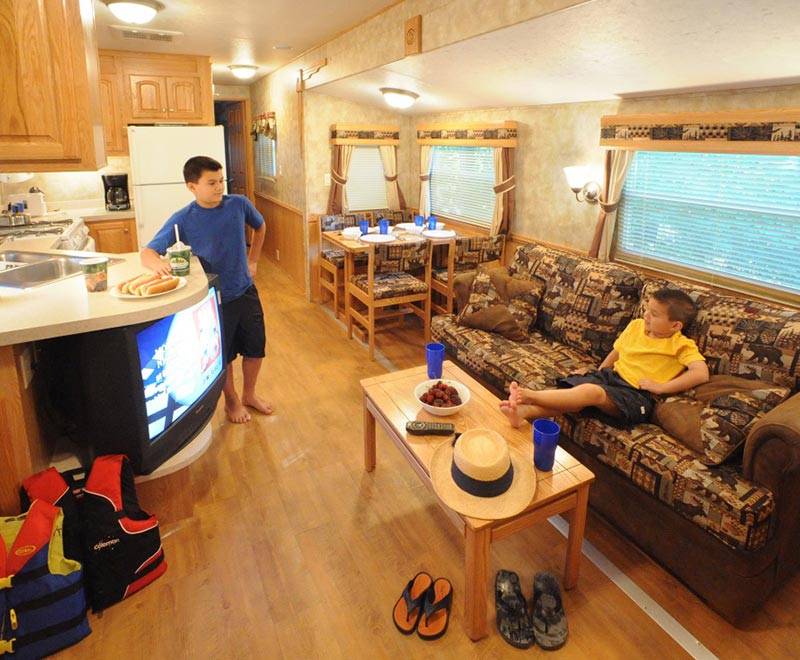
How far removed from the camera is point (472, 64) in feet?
10.8

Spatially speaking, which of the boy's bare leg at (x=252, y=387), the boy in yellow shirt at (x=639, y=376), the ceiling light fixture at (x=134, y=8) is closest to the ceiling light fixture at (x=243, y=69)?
the ceiling light fixture at (x=134, y=8)

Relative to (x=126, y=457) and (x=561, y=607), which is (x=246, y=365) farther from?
(x=561, y=607)

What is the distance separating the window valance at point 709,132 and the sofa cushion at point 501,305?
0.99m

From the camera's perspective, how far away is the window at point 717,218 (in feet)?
8.49

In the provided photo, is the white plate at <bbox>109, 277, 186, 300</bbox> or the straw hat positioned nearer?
the straw hat

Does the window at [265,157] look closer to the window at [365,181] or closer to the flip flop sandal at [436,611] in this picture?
the window at [365,181]

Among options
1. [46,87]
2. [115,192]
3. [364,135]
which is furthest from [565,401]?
[115,192]

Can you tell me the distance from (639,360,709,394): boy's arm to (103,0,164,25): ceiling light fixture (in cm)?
352

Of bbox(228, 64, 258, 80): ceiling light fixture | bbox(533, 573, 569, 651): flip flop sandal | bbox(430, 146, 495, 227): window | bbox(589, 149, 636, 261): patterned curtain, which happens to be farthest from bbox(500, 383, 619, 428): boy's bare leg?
bbox(228, 64, 258, 80): ceiling light fixture

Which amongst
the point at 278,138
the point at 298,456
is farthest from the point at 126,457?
the point at 278,138

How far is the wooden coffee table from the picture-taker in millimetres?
1680

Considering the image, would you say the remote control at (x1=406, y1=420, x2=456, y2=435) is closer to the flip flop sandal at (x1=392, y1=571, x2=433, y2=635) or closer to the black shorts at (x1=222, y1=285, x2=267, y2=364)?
the flip flop sandal at (x1=392, y1=571, x2=433, y2=635)

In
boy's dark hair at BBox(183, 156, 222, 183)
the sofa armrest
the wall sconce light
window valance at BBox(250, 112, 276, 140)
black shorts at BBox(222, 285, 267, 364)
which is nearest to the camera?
the sofa armrest

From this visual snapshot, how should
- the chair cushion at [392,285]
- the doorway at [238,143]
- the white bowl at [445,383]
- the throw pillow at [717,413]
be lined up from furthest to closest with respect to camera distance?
1. the doorway at [238,143]
2. the chair cushion at [392,285]
3. the white bowl at [445,383]
4. the throw pillow at [717,413]
